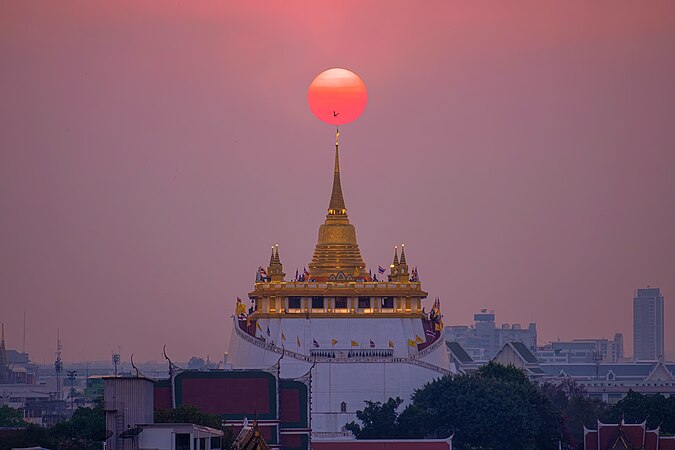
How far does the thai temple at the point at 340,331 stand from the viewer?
160625 mm

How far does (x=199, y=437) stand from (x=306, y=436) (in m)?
46.9

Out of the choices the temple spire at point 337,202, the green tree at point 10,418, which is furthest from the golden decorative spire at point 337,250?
the green tree at point 10,418

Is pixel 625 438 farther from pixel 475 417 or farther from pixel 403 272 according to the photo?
pixel 403 272

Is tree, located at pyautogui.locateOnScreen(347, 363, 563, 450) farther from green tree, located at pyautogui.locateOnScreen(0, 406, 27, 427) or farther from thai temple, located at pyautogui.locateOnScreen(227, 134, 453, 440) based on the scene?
green tree, located at pyautogui.locateOnScreen(0, 406, 27, 427)

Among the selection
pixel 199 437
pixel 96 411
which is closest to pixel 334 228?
pixel 96 411

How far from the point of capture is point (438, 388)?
152250mm

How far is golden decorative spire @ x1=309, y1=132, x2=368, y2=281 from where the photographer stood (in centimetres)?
16800

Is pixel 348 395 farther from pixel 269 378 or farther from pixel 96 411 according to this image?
pixel 96 411

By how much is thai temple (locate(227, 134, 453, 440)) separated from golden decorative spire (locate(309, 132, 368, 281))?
0.20 ft

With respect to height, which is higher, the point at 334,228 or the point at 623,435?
the point at 334,228

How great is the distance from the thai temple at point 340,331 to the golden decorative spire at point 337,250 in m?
0.06

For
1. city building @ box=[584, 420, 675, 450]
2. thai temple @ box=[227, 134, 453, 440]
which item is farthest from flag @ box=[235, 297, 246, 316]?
city building @ box=[584, 420, 675, 450]

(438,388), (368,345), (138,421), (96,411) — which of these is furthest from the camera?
(368,345)

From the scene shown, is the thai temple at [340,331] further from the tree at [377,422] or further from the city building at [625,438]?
the city building at [625,438]
